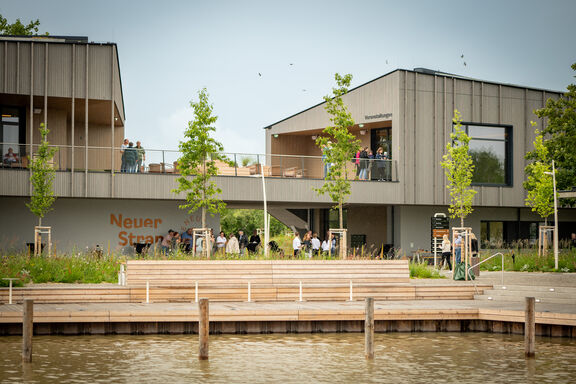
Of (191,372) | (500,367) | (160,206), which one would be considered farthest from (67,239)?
(500,367)

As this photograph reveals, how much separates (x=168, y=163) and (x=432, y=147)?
12.0 meters

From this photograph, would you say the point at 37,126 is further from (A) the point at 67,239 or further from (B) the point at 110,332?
(B) the point at 110,332

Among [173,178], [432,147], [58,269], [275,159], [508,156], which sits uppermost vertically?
[432,147]

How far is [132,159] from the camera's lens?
29812 millimetres

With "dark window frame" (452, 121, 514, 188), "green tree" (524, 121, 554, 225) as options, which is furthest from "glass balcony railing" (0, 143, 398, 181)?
"dark window frame" (452, 121, 514, 188)

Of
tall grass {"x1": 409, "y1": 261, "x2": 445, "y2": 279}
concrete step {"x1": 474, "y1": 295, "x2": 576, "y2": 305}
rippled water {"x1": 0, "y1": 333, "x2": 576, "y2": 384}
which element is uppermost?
tall grass {"x1": 409, "y1": 261, "x2": 445, "y2": 279}

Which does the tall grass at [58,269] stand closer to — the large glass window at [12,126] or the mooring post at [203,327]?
the mooring post at [203,327]

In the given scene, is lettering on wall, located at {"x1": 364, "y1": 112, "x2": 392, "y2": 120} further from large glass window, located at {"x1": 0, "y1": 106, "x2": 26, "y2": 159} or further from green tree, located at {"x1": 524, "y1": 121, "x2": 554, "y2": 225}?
large glass window, located at {"x1": 0, "y1": 106, "x2": 26, "y2": 159}

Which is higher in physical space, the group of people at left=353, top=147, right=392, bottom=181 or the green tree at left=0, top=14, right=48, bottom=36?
the green tree at left=0, top=14, right=48, bottom=36

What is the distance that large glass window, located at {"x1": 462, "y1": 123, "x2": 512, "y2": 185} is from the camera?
35.6 m

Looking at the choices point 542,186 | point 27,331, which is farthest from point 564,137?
point 27,331

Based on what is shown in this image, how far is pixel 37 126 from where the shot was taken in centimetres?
3152

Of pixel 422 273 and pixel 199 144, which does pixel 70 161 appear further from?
pixel 422 273

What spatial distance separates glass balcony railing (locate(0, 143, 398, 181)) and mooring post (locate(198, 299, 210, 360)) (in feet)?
45.4
